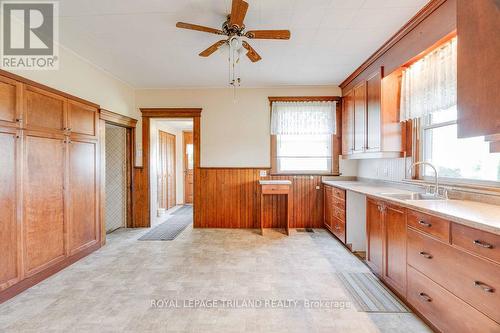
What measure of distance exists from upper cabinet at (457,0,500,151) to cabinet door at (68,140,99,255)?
3951mm

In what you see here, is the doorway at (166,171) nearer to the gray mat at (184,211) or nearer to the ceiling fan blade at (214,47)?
the gray mat at (184,211)

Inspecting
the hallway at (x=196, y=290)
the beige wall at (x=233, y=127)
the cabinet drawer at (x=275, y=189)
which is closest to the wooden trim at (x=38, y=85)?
the beige wall at (x=233, y=127)

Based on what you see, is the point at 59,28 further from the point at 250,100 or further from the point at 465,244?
the point at 465,244

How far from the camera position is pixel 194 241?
3.97 meters

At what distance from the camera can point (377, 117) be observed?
326 centimetres

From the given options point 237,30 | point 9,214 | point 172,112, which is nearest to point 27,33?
point 9,214

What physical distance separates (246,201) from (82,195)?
2638 mm

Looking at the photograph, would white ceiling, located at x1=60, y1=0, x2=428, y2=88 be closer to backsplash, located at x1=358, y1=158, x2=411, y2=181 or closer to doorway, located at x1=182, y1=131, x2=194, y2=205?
backsplash, located at x1=358, y1=158, x2=411, y2=181

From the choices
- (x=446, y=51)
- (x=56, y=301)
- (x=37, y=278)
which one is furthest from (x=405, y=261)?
(x=37, y=278)

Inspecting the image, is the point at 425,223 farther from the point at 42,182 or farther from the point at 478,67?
the point at 42,182

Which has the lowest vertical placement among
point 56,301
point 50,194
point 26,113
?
point 56,301

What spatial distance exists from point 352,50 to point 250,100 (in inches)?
81.3

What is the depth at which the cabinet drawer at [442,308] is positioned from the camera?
4.69 feet

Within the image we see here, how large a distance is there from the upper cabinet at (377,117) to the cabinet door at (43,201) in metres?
3.94
